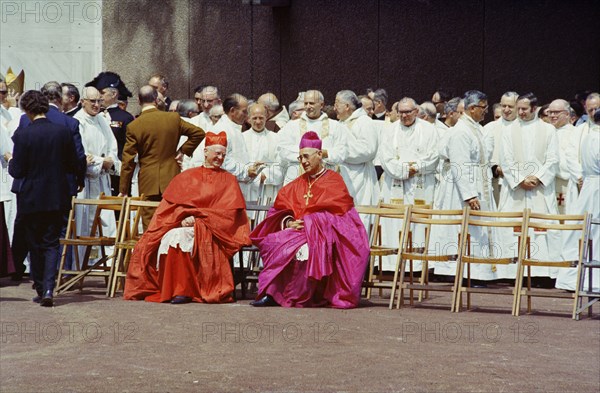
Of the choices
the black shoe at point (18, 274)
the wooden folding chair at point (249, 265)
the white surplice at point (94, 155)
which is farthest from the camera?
the white surplice at point (94, 155)

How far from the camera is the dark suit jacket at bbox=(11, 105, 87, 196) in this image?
1274cm

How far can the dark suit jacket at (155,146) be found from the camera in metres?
13.6

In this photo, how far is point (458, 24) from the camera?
19.0m

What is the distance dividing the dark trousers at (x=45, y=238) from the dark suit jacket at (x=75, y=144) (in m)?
0.54

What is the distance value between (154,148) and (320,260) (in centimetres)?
249

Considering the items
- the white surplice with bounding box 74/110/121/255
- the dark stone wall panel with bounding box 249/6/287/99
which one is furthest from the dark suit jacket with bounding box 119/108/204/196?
the dark stone wall panel with bounding box 249/6/287/99

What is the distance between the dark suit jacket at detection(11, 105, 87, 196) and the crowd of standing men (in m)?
0.02

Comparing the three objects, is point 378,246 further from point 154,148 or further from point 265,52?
point 265,52

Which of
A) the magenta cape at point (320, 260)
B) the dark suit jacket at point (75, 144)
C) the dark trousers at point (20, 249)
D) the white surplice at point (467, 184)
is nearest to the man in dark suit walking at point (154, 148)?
the dark suit jacket at point (75, 144)

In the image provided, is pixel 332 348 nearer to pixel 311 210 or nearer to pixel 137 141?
pixel 311 210

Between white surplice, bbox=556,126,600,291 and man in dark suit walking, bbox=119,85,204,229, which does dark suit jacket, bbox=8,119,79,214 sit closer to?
man in dark suit walking, bbox=119,85,204,229

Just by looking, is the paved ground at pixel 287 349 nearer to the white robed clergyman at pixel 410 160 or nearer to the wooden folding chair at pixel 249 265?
the wooden folding chair at pixel 249 265

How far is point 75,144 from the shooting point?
12938 millimetres

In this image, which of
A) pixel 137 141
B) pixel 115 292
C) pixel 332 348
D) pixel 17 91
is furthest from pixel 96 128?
pixel 332 348
